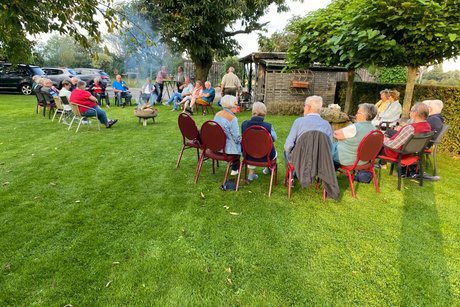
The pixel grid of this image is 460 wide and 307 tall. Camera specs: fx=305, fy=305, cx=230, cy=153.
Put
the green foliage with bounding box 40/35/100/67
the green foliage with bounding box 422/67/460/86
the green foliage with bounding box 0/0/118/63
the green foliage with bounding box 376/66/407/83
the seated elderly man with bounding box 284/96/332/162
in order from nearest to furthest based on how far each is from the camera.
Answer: the green foliage with bounding box 0/0/118/63 < the seated elderly man with bounding box 284/96/332/162 < the green foliage with bounding box 376/66/407/83 < the green foliage with bounding box 422/67/460/86 < the green foliage with bounding box 40/35/100/67

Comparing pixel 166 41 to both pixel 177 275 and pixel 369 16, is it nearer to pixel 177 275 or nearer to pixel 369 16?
pixel 369 16

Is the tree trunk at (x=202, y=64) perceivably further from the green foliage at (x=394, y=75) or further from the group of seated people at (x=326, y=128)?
the green foliage at (x=394, y=75)

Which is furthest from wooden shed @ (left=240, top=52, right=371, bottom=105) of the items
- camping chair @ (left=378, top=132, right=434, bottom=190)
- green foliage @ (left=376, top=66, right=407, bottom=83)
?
camping chair @ (left=378, top=132, right=434, bottom=190)

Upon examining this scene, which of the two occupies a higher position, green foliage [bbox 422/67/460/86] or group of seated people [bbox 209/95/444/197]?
green foliage [bbox 422/67/460/86]

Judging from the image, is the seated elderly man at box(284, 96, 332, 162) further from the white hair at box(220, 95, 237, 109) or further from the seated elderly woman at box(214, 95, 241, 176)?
the white hair at box(220, 95, 237, 109)

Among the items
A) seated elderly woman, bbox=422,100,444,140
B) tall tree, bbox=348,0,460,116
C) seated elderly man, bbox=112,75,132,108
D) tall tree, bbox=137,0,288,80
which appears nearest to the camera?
tall tree, bbox=348,0,460,116

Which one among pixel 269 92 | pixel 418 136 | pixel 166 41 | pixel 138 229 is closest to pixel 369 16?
pixel 418 136

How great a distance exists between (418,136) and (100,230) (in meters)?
4.05

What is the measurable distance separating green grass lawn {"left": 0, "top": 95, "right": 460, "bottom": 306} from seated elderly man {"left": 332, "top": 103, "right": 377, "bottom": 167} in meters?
0.54

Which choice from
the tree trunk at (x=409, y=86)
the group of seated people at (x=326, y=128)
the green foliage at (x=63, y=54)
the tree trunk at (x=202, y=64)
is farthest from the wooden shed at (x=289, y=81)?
the green foliage at (x=63, y=54)

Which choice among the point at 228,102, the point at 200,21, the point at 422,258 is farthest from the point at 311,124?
the point at 200,21

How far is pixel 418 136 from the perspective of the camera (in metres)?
4.05

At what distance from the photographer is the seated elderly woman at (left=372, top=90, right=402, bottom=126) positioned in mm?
6168

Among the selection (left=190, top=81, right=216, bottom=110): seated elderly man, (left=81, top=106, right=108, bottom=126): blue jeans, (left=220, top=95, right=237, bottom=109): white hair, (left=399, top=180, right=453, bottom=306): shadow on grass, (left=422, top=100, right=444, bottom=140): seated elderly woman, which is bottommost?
(left=399, top=180, right=453, bottom=306): shadow on grass
